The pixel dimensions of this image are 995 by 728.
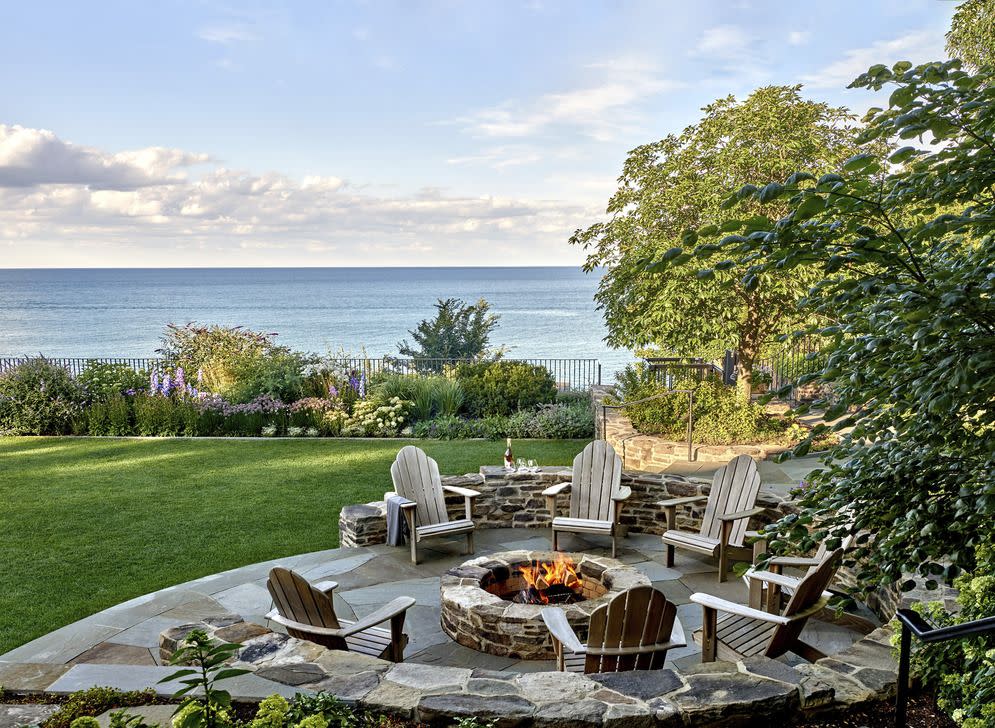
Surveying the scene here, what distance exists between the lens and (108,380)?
12953 millimetres

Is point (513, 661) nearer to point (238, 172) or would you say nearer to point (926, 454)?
point (926, 454)

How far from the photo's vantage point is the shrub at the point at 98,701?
2.91 metres

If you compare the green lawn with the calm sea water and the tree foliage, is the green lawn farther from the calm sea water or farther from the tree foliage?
the calm sea water

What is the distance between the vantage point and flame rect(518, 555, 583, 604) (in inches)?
201

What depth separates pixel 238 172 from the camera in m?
60.9

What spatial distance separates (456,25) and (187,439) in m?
9.48

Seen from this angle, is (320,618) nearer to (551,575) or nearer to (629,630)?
(629,630)

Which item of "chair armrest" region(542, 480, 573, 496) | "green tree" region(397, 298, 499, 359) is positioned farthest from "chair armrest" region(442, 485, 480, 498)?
"green tree" region(397, 298, 499, 359)

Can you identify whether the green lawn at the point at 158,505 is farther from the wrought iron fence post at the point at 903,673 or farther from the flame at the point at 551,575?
the wrought iron fence post at the point at 903,673

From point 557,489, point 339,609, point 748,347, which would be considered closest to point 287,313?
point 748,347

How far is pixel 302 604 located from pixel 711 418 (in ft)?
21.1

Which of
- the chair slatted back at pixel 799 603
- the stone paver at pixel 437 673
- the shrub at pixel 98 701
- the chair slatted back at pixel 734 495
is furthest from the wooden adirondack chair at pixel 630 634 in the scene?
the chair slatted back at pixel 734 495

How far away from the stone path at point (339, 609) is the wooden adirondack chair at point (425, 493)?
12.0 inches

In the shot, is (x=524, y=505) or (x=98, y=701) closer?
(x=98, y=701)
